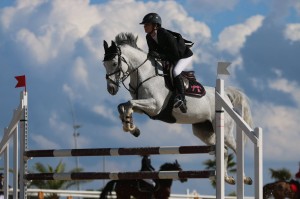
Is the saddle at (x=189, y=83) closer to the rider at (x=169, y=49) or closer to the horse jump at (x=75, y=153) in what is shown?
the rider at (x=169, y=49)

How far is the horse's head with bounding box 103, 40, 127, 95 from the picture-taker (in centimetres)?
862

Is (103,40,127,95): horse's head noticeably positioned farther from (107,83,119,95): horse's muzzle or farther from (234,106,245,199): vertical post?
(234,106,245,199): vertical post

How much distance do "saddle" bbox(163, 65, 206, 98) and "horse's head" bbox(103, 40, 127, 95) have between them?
1.56 feet

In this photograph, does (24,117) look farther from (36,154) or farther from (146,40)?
(146,40)

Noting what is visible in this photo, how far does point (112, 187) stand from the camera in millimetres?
12172

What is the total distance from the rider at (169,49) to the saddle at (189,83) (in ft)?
0.19

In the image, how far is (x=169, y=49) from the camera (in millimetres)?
8844

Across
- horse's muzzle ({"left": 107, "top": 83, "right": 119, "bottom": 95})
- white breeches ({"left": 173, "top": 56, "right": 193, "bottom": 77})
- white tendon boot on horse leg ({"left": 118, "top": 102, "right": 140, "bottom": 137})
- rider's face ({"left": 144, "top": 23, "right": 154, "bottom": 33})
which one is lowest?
white tendon boot on horse leg ({"left": 118, "top": 102, "right": 140, "bottom": 137})

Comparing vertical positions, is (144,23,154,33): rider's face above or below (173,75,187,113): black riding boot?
above

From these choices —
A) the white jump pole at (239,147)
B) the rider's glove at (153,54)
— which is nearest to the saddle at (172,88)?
the rider's glove at (153,54)

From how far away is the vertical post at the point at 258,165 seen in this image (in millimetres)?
7336

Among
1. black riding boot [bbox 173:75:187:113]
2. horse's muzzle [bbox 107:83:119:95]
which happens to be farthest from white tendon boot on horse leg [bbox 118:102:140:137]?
black riding boot [bbox 173:75:187:113]

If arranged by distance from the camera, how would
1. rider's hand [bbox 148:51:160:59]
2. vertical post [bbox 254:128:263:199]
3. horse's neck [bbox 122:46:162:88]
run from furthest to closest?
rider's hand [bbox 148:51:160:59]
horse's neck [bbox 122:46:162:88]
vertical post [bbox 254:128:263:199]

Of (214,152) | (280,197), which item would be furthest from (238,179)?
(280,197)
